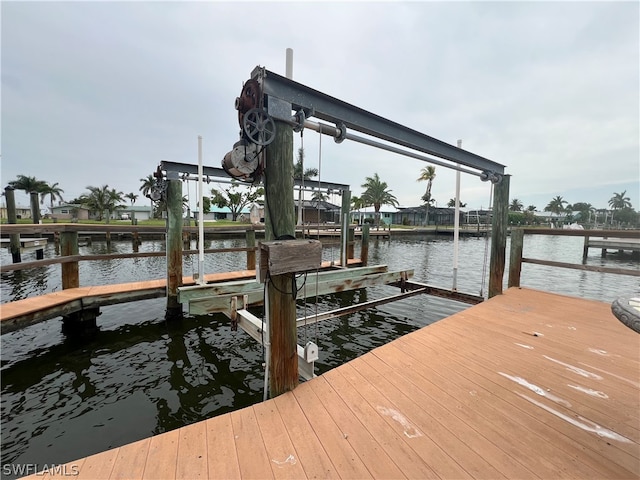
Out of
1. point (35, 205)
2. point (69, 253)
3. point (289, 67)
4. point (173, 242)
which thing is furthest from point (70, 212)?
point (289, 67)

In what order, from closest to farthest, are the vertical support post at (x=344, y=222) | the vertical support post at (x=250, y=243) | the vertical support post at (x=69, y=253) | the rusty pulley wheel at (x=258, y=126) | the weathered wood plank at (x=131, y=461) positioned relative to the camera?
the weathered wood plank at (x=131, y=461) < the rusty pulley wheel at (x=258, y=126) < the vertical support post at (x=69, y=253) < the vertical support post at (x=250, y=243) < the vertical support post at (x=344, y=222)

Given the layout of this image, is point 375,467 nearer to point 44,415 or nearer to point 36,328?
point 44,415

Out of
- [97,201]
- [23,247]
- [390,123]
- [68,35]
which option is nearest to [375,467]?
[390,123]

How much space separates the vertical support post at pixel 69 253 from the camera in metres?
4.70

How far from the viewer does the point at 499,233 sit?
5.18 m

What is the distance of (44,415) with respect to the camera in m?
3.07

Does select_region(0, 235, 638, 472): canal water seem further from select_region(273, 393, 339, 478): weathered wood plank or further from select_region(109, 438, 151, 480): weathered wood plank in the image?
select_region(109, 438, 151, 480): weathered wood plank

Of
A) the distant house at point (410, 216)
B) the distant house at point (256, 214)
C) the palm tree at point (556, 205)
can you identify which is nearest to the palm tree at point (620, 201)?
the palm tree at point (556, 205)

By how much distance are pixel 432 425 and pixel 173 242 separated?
18.0 ft

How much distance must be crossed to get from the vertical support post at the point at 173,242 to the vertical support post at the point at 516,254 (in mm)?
6596

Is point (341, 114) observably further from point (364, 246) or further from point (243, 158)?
point (364, 246)

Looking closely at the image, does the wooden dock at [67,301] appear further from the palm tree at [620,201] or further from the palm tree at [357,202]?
the palm tree at [620,201]

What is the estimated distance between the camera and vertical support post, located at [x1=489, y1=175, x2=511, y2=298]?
5168 millimetres

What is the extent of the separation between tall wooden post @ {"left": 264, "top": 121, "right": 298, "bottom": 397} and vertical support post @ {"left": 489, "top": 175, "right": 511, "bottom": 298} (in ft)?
15.0
